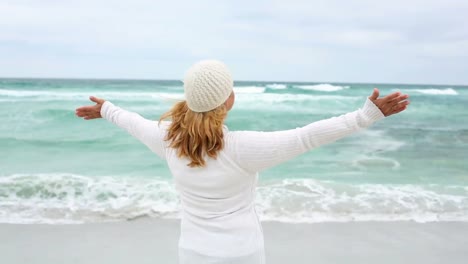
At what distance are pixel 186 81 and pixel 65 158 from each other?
25.8 feet

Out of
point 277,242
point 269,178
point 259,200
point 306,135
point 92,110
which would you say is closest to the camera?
point 306,135

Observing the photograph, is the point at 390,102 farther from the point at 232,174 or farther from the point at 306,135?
the point at 232,174

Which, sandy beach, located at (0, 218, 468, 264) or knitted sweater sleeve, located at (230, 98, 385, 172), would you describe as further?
sandy beach, located at (0, 218, 468, 264)

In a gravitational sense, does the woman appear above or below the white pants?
above

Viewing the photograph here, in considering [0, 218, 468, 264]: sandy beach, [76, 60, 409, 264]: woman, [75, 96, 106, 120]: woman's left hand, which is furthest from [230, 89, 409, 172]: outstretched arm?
[0, 218, 468, 264]: sandy beach

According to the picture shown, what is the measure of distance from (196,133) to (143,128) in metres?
0.36

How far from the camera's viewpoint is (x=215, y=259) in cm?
169

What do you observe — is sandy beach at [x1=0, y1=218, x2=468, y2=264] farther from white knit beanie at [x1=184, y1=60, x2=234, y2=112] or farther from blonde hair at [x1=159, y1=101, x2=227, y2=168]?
white knit beanie at [x1=184, y1=60, x2=234, y2=112]

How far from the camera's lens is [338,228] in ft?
14.8

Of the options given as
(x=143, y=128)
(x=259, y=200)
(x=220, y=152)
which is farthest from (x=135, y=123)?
(x=259, y=200)

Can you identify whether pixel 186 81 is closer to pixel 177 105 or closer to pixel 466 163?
pixel 177 105

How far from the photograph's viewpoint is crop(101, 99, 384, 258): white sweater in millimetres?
1515

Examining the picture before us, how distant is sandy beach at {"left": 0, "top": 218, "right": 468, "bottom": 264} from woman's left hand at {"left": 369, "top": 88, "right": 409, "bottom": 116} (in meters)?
2.47

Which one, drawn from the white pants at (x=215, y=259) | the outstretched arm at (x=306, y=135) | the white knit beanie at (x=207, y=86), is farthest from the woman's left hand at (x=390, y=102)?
the white pants at (x=215, y=259)
